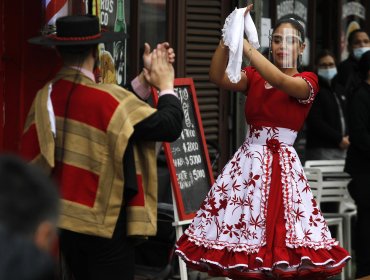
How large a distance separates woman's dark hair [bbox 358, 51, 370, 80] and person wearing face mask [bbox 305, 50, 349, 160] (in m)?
1.30

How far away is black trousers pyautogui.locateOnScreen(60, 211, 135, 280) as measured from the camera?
4172 mm

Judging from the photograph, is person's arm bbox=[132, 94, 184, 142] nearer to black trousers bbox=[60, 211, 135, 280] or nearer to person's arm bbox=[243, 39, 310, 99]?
black trousers bbox=[60, 211, 135, 280]

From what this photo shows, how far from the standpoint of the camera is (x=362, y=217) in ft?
25.6

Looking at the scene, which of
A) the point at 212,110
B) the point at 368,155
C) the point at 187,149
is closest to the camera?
the point at 187,149

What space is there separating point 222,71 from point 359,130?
2.18 meters

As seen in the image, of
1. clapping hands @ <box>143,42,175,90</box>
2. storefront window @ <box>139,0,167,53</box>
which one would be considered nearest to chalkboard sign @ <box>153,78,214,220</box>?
storefront window @ <box>139,0,167,53</box>

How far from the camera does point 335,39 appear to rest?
36.0ft

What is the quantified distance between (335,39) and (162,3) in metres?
3.37

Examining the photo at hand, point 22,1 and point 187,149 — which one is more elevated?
point 22,1

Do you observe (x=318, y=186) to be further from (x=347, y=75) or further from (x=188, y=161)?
(x=347, y=75)

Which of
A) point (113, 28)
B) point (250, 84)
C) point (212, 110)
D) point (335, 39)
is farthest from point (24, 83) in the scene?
point (335, 39)

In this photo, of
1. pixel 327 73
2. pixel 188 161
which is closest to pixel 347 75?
pixel 327 73

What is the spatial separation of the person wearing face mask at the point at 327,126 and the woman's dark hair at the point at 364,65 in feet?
4.26

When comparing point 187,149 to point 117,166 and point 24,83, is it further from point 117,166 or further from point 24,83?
point 117,166
